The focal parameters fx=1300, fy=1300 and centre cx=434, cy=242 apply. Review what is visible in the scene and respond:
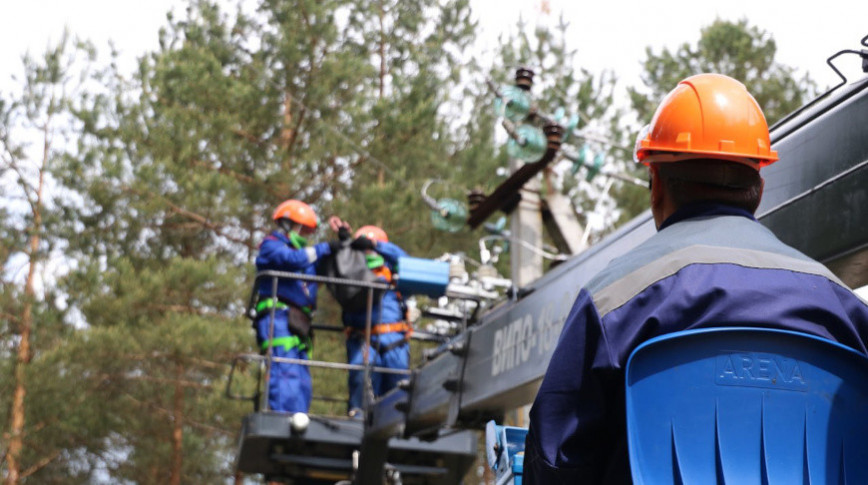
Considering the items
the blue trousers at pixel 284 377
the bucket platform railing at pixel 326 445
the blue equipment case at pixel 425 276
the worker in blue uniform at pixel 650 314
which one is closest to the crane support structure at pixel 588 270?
the bucket platform railing at pixel 326 445

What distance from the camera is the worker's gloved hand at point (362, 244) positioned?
9792 millimetres

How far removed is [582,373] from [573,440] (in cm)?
11

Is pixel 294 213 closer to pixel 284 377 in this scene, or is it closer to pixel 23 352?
pixel 284 377

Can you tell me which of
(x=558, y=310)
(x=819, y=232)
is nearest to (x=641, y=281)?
(x=819, y=232)

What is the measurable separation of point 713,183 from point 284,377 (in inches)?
302

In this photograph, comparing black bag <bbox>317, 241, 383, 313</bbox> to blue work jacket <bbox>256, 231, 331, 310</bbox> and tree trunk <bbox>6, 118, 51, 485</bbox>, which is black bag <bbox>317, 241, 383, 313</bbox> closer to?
blue work jacket <bbox>256, 231, 331, 310</bbox>

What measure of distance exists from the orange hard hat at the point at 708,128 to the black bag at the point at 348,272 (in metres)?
7.13

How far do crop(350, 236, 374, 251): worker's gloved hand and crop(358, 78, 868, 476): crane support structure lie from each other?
4.82 ft

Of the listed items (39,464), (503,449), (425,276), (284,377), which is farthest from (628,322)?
(39,464)

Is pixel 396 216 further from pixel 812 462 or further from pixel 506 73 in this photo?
pixel 812 462

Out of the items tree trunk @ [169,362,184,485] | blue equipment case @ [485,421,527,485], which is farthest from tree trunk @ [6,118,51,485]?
blue equipment case @ [485,421,527,485]

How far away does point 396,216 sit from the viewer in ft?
64.6

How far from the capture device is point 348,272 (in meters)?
9.65

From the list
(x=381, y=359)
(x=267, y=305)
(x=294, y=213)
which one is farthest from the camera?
(x=294, y=213)
